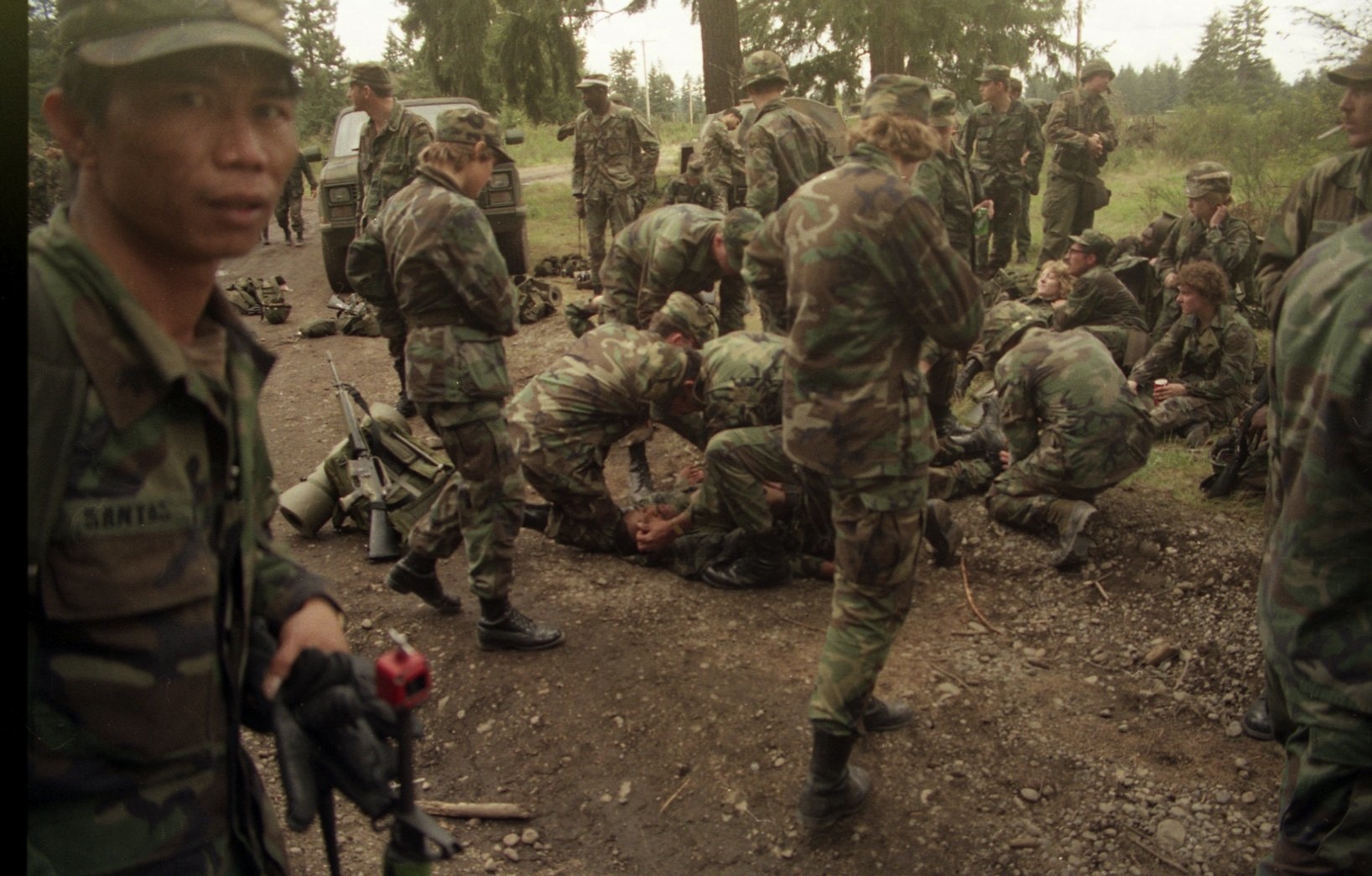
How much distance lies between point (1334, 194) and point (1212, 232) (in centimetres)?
357

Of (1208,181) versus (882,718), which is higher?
(1208,181)

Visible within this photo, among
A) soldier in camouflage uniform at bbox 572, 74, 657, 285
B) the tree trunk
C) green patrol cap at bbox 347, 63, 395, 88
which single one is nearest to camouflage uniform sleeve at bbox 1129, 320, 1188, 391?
soldier in camouflage uniform at bbox 572, 74, 657, 285

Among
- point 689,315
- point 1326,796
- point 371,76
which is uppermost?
point 371,76

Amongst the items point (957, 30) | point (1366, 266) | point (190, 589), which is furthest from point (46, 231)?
point (957, 30)

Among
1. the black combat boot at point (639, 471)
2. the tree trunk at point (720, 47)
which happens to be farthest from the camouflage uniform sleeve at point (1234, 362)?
the tree trunk at point (720, 47)

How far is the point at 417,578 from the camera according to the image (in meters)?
4.27

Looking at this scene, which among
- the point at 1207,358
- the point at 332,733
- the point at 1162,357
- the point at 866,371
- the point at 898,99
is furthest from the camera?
the point at 1162,357

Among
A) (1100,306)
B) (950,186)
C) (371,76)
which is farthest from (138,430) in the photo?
(371,76)

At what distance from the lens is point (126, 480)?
3.69 ft

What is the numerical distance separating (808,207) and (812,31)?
13.2 metres

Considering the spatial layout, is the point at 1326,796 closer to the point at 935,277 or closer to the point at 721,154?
the point at 935,277

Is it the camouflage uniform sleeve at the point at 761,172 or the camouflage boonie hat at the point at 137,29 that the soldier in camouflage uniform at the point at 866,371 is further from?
the camouflage uniform sleeve at the point at 761,172

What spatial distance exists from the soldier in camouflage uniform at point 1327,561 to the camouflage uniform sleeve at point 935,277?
1.12m

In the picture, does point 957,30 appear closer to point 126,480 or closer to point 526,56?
point 526,56
